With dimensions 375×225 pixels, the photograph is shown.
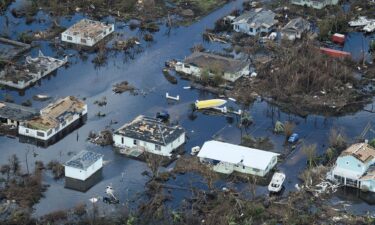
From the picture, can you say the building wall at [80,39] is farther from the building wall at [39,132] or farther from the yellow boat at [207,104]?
the building wall at [39,132]

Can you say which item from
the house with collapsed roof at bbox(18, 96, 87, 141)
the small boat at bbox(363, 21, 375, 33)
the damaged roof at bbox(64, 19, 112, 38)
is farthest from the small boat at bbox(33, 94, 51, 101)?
the small boat at bbox(363, 21, 375, 33)

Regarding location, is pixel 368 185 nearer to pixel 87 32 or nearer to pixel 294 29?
pixel 294 29

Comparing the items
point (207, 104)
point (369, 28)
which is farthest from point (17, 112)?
point (369, 28)

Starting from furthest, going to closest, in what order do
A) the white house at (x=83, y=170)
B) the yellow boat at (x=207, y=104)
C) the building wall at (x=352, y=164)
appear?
the yellow boat at (x=207, y=104), the white house at (x=83, y=170), the building wall at (x=352, y=164)

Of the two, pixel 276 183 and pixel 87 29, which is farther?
pixel 87 29

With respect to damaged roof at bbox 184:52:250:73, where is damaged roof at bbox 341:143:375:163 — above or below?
above

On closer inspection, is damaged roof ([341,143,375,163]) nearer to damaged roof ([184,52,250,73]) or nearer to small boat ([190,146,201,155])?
small boat ([190,146,201,155])

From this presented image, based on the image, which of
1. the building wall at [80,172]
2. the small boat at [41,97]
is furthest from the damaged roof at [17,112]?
the building wall at [80,172]
